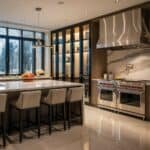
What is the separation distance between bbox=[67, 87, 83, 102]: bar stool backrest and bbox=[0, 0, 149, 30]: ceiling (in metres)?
2.26

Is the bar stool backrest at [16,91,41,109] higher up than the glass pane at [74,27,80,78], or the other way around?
the glass pane at [74,27,80,78]

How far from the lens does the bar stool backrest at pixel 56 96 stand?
399cm

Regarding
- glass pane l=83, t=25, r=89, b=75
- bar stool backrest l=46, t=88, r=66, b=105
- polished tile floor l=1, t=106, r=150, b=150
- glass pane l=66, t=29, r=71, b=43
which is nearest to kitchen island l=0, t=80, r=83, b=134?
bar stool backrest l=46, t=88, r=66, b=105

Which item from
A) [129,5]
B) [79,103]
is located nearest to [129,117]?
[79,103]

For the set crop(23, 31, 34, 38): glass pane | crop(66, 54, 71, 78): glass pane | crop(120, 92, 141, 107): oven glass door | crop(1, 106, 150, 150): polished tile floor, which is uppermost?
crop(23, 31, 34, 38): glass pane

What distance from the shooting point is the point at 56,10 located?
5656 mm

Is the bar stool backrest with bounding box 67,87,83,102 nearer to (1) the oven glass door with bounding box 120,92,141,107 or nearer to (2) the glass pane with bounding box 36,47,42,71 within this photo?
(1) the oven glass door with bounding box 120,92,141,107

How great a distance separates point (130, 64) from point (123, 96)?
1144 mm

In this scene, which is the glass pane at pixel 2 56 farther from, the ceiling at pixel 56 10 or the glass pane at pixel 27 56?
the ceiling at pixel 56 10

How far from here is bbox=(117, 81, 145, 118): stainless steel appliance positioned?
16.5 ft

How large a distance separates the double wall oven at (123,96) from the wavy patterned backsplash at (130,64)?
2.20ft

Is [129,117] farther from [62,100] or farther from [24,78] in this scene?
[24,78]

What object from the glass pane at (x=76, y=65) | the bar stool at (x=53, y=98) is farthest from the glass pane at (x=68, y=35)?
the bar stool at (x=53, y=98)

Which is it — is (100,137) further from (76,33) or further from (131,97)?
(76,33)
